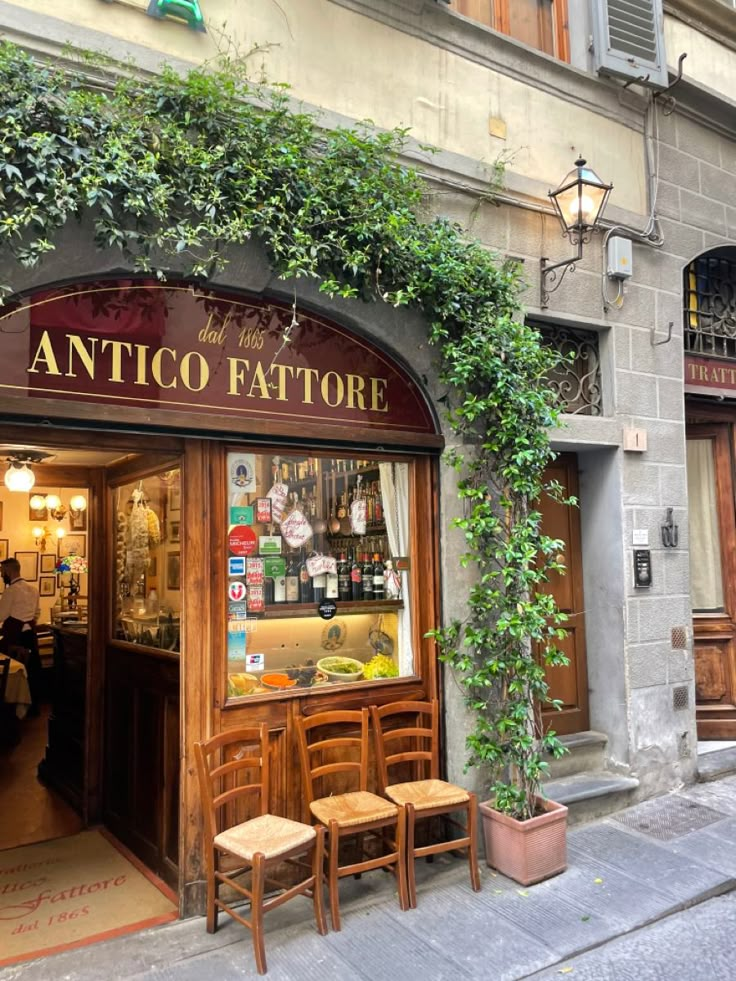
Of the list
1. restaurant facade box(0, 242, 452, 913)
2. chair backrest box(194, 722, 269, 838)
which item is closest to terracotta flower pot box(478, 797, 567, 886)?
restaurant facade box(0, 242, 452, 913)

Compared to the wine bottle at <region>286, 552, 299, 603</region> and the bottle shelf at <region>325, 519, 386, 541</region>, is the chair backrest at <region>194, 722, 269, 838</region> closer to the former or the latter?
the wine bottle at <region>286, 552, 299, 603</region>

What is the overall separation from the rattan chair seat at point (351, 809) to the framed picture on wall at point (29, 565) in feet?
28.9

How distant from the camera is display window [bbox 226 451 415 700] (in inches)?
162

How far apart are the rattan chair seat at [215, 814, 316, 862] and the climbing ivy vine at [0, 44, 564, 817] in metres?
1.26

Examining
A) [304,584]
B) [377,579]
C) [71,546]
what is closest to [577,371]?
[377,579]

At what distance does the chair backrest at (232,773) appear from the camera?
3.54 m

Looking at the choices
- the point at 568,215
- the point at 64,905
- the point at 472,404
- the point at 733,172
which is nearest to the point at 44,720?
the point at 64,905

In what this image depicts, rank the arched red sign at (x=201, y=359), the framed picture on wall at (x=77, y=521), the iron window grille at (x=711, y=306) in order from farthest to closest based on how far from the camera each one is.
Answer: the framed picture on wall at (x=77, y=521) → the iron window grille at (x=711, y=306) → the arched red sign at (x=201, y=359)

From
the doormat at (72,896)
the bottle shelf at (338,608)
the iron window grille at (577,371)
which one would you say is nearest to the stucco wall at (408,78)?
the iron window grille at (577,371)

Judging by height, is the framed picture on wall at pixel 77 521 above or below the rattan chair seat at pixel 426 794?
above

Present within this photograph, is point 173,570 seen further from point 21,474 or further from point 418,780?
point 418,780

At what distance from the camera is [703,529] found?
6539 mm

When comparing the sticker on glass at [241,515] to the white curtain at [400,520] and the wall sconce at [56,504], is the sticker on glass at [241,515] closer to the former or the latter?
the white curtain at [400,520]

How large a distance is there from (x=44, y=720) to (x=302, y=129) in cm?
726
